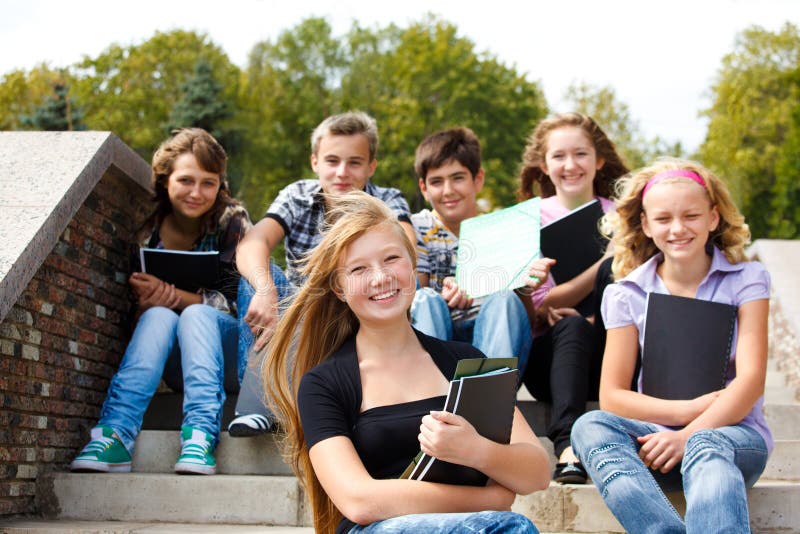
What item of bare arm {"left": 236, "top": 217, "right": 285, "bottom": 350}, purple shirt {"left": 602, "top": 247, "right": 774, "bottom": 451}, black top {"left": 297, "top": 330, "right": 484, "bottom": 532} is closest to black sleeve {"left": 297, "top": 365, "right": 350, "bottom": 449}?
black top {"left": 297, "top": 330, "right": 484, "bottom": 532}

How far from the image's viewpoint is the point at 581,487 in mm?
3154

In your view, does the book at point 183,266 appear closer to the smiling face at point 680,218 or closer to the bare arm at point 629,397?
the bare arm at point 629,397

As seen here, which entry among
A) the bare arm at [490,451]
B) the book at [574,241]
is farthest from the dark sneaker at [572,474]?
the book at [574,241]

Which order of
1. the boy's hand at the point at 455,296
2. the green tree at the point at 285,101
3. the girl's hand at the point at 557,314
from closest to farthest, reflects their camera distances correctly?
the boy's hand at the point at 455,296 < the girl's hand at the point at 557,314 < the green tree at the point at 285,101

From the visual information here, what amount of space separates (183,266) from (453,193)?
4.44 feet

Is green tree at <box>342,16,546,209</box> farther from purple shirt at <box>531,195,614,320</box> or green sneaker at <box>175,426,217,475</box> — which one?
green sneaker at <box>175,426,217,475</box>

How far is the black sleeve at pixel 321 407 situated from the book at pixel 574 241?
191cm

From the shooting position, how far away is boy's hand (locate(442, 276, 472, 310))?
3879 millimetres

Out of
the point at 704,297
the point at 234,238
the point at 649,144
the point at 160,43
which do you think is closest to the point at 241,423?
the point at 234,238

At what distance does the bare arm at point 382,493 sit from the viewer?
212 cm

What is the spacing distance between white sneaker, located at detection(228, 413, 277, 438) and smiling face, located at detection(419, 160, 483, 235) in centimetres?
145

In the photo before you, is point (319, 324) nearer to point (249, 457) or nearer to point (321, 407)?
point (321, 407)

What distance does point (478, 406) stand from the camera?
210cm

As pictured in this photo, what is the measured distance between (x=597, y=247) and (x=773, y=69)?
36.5 metres
